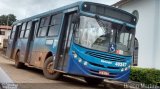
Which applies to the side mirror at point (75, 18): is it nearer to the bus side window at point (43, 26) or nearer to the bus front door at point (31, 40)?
the bus side window at point (43, 26)

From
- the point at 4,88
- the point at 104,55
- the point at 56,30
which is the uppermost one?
the point at 56,30

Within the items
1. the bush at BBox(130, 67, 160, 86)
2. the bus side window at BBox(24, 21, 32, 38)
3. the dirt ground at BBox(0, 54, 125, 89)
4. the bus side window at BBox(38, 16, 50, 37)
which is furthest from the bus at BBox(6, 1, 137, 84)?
the bus side window at BBox(24, 21, 32, 38)

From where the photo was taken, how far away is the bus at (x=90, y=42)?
12.0 meters

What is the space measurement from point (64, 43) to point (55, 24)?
1.43 m

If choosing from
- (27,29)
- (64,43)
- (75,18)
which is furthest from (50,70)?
(27,29)

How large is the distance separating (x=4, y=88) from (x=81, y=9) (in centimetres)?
894

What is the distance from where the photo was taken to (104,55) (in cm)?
1216

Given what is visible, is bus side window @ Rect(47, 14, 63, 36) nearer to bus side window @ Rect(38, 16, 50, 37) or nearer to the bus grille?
bus side window @ Rect(38, 16, 50, 37)

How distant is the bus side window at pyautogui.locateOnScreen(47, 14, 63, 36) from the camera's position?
1379cm

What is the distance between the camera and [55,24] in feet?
46.6

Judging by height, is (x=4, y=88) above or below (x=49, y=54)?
below

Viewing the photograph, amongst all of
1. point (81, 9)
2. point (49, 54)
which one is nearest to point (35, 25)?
point (49, 54)

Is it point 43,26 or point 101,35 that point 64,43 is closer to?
point 101,35

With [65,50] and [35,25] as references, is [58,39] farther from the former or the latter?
[35,25]
